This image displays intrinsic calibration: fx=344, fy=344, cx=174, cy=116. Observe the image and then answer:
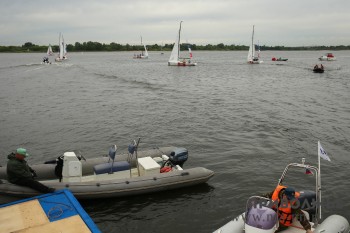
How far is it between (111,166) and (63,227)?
149 inches

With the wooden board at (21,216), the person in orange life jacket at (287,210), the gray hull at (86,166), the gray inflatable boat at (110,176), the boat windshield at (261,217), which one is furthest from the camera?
the gray hull at (86,166)

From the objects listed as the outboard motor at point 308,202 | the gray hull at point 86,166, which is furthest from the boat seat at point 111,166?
the outboard motor at point 308,202

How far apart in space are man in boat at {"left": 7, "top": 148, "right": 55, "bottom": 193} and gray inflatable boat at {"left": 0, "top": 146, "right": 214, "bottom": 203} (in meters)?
0.23

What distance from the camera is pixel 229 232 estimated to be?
8.17 m

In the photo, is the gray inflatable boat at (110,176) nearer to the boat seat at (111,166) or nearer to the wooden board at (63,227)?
the boat seat at (111,166)

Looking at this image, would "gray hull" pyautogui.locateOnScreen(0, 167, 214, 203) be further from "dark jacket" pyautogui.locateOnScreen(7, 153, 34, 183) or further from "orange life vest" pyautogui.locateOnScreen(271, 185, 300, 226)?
"orange life vest" pyautogui.locateOnScreen(271, 185, 300, 226)

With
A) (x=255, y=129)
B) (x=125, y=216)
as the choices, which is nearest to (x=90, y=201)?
(x=125, y=216)

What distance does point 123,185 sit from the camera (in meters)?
11.3

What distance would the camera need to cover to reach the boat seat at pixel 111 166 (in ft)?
37.7

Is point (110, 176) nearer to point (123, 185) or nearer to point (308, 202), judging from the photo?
point (123, 185)

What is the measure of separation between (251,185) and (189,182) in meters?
2.53

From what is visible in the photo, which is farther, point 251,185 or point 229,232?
point 251,185

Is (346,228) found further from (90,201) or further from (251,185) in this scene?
(90,201)

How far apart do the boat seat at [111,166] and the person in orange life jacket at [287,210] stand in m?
5.52
